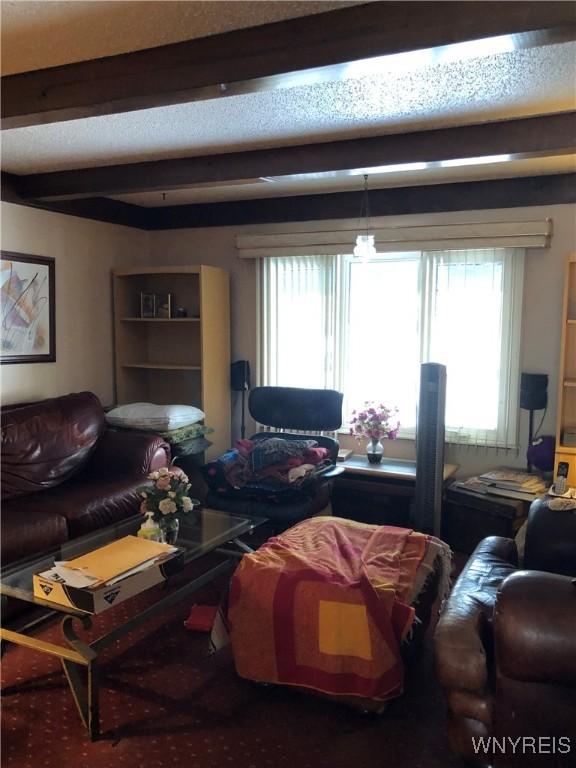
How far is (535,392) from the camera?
3.91 meters

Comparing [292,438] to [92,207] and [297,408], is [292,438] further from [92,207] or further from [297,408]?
[92,207]

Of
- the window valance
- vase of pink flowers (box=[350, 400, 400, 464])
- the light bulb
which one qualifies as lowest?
vase of pink flowers (box=[350, 400, 400, 464])

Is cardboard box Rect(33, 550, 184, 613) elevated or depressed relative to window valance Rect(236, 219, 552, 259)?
depressed

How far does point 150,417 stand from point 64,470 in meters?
0.70

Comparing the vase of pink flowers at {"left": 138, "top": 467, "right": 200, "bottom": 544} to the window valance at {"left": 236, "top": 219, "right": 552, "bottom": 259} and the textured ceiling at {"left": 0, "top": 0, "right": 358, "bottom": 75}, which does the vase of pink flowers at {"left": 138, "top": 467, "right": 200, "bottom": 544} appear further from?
the window valance at {"left": 236, "top": 219, "right": 552, "bottom": 259}

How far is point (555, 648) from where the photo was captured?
1.59 m

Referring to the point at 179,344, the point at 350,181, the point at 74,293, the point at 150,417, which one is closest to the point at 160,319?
the point at 179,344

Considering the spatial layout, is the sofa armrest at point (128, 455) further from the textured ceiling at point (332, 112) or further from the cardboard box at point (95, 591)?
the textured ceiling at point (332, 112)

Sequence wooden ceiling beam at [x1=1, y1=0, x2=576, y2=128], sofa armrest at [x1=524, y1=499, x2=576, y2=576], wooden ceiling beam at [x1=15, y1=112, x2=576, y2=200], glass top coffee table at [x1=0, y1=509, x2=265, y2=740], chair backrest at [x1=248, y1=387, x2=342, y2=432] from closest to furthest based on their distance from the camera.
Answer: wooden ceiling beam at [x1=1, y1=0, x2=576, y2=128], glass top coffee table at [x1=0, y1=509, x2=265, y2=740], sofa armrest at [x1=524, y1=499, x2=576, y2=576], wooden ceiling beam at [x1=15, y1=112, x2=576, y2=200], chair backrest at [x1=248, y1=387, x2=342, y2=432]

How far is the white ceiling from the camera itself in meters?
1.88

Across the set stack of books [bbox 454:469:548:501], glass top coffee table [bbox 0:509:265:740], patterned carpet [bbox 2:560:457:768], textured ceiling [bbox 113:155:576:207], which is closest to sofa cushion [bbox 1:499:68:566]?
glass top coffee table [bbox 0:509:265:740]

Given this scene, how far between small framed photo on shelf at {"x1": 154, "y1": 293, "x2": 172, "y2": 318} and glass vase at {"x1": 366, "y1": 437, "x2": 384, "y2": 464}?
1.91 meters

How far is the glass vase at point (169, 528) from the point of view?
2.92 meters

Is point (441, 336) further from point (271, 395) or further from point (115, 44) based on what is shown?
point (115, 44)
